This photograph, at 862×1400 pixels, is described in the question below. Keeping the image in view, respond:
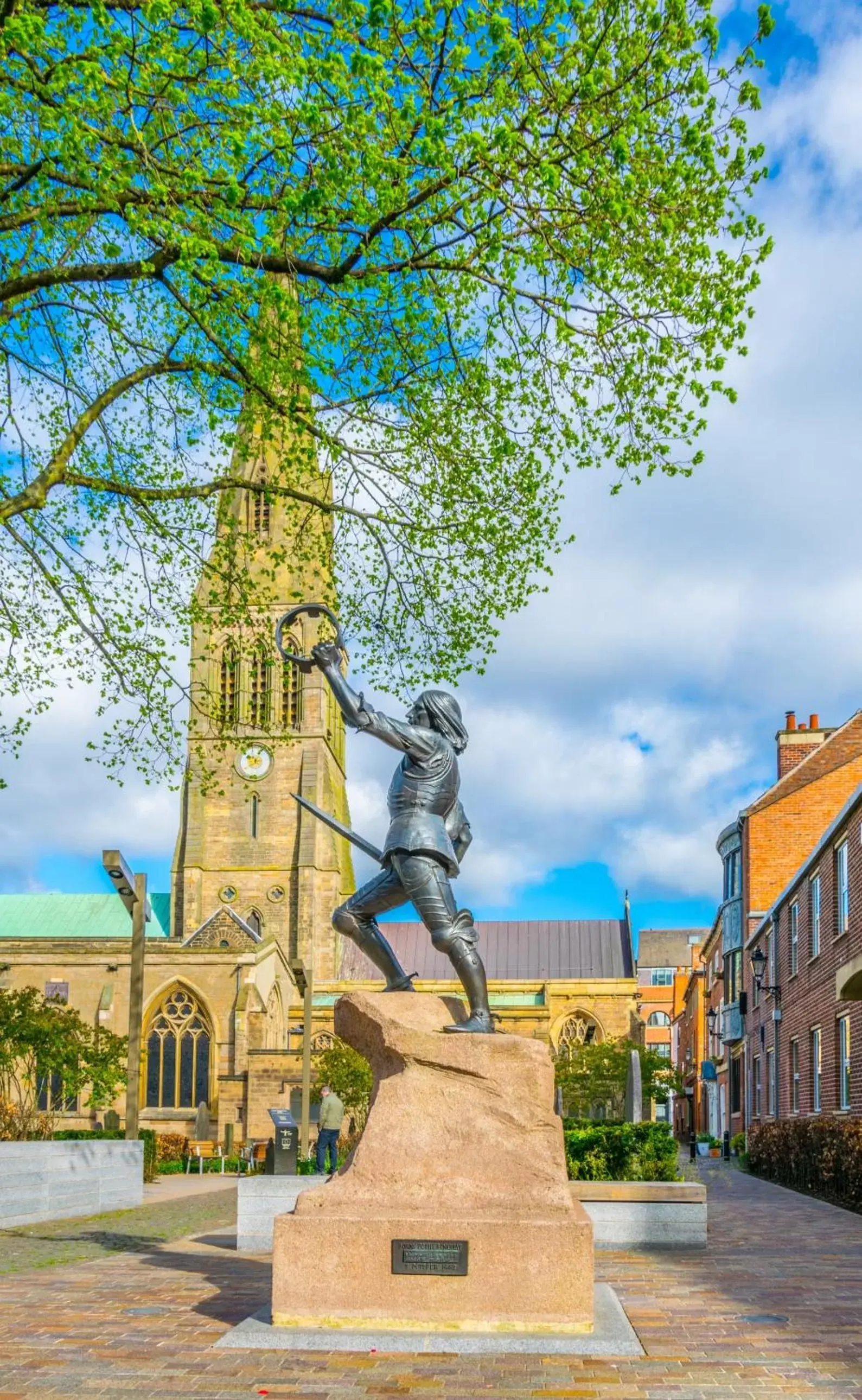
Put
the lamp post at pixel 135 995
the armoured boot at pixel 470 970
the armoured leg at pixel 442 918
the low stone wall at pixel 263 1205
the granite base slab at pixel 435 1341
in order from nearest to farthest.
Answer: the granite base slab at pixel 435 1341, the armoured boot at pixel 470 970, the armoured leg at pixel 442 918, the low stone wall at pixel 263 1205, the lamp post at pixel 135 995

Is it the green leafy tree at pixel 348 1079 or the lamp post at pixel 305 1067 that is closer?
the lamp post at pixel 305 1067

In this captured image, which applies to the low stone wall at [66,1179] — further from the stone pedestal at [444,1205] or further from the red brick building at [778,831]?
the red brick building at [778,831]

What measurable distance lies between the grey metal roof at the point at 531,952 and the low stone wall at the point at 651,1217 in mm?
57644

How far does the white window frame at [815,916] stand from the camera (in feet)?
83.1

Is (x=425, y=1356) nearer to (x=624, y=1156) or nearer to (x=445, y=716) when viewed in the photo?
(x=445, y=716)

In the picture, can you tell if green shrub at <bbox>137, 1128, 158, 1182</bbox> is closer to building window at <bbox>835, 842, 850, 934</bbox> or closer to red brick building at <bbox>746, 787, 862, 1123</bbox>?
red brick building at <bbox>746, 787, 862, 1123</bbox>

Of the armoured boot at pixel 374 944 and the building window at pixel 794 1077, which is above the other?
the armoured boot at pixel 374 944

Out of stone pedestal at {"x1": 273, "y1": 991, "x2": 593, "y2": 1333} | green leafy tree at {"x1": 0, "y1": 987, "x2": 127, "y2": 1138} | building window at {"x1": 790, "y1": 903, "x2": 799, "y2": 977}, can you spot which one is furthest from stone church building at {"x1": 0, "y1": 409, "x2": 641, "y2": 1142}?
stone pedestal at {"x1": 273, "y1": 991, "x2": 593, "y2": 1333}

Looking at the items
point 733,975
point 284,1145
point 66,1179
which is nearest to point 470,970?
point 284,1145

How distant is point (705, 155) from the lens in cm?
1050

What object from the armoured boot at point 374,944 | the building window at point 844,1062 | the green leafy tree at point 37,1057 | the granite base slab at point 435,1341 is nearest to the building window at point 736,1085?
the building window at point 844,1062

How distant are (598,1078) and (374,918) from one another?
157 ft

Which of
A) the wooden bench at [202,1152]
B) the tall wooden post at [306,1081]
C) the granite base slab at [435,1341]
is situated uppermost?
the granite base slab at [435,1341]

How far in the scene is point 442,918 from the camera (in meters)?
8.17
